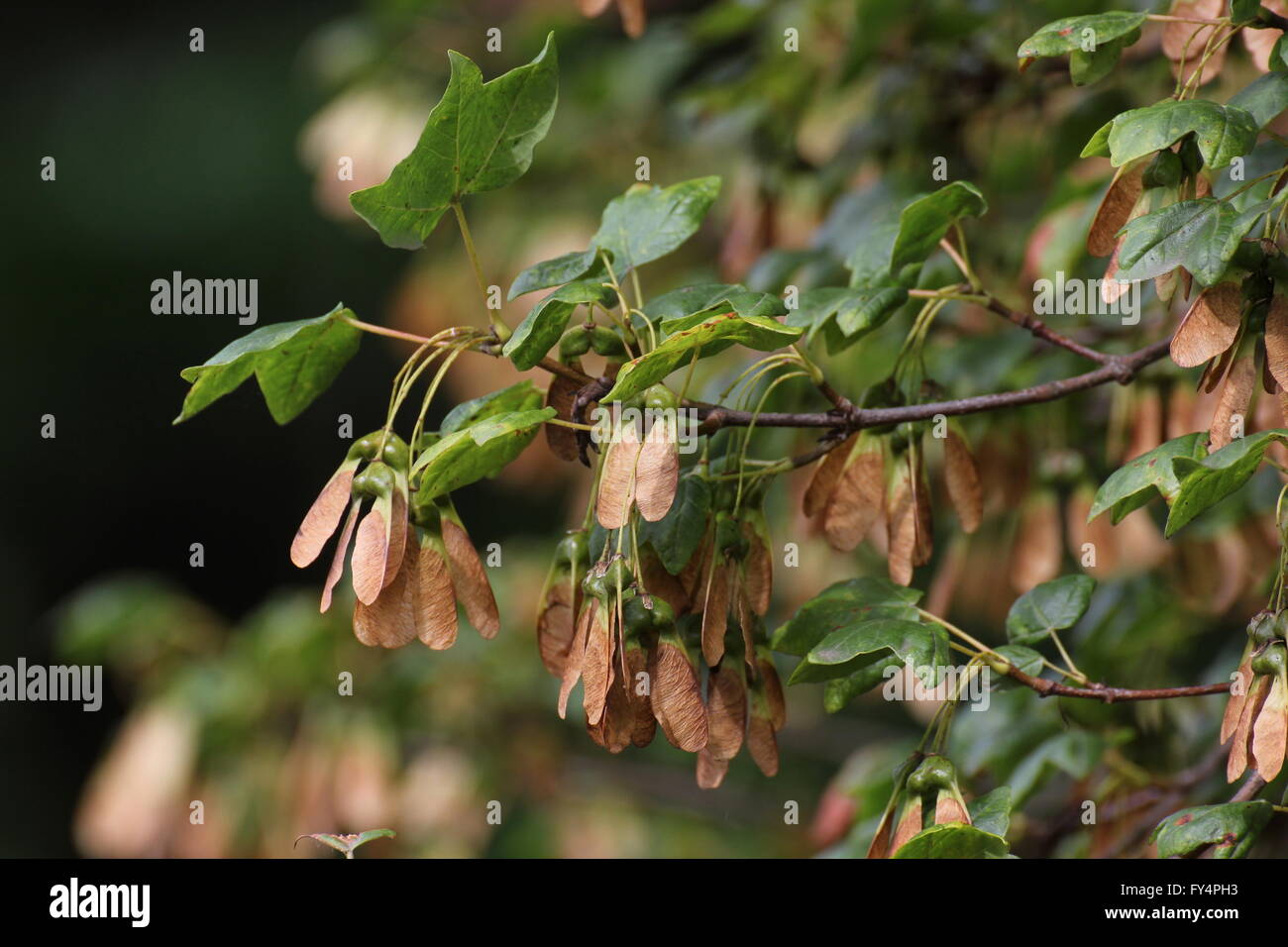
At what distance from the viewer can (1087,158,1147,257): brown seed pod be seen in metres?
0.84

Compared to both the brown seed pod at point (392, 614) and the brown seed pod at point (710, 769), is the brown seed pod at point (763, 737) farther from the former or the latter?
the brown seed pod at point (392, 614)

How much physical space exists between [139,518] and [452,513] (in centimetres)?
378

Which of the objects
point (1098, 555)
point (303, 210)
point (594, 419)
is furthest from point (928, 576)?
point (303, 210)

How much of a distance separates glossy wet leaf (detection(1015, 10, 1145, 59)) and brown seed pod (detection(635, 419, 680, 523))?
0.33 meters

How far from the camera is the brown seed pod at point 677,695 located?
771 millimetres

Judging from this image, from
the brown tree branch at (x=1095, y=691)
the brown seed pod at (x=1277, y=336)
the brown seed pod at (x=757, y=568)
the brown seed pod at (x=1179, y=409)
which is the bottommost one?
the brown tree branch at (x=1095, y=691)

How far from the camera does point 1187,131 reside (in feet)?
2.52

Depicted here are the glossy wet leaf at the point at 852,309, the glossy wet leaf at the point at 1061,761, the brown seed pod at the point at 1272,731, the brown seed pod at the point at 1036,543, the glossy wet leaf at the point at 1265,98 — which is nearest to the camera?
the brown seed pod at the point at 1272,731

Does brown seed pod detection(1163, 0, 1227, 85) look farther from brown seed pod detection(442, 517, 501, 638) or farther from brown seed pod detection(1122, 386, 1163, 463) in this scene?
brown seed pod detection(442, 517, 501, 638)

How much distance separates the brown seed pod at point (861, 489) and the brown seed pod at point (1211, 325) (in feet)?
0.79

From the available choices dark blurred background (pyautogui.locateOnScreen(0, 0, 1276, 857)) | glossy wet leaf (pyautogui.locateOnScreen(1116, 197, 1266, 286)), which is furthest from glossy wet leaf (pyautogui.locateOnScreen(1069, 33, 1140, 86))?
dark blurred background (pyautogui.locateOnScreen(0, 0, 1276, 857))

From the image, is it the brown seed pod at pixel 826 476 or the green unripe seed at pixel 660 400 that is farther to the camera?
the brown seed pod at pixel 826 476

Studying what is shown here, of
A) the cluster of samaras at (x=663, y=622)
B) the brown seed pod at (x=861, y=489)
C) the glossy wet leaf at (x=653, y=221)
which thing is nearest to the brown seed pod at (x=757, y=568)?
the cluster of samaras at (x=663, y=622)
